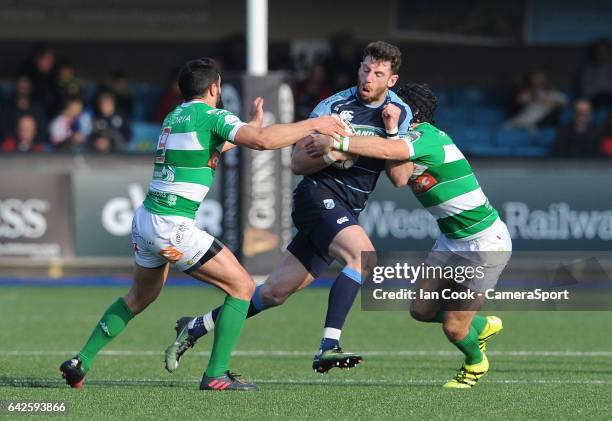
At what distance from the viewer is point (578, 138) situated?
17.4 meters

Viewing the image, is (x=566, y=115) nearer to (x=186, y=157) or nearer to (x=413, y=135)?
(x=413, y=135)

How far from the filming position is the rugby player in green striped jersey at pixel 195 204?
7.79 meters

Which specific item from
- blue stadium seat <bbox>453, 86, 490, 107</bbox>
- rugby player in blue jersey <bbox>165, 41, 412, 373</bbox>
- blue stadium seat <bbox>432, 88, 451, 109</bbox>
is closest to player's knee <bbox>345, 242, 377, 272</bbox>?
rugby player in blue jersey <bbox>165, 41, 412, 373</bbox>

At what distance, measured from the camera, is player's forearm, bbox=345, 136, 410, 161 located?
7.95 m

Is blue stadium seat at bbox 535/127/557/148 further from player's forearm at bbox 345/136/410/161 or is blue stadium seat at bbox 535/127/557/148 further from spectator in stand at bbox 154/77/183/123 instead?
player's forearm at bbox 345/136/410/161

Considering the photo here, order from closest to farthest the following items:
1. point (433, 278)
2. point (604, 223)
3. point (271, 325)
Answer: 1. point (433, 278)
2. point (271, 325)
3. point (604, 223)

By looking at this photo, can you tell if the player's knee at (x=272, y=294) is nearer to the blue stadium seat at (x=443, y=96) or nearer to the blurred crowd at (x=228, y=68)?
the blurred crowd at (x=228, y=68)

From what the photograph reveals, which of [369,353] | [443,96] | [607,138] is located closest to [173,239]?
[369,353]

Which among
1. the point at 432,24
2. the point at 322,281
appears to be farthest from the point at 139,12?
the point at 322,281

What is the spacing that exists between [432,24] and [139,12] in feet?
15.3

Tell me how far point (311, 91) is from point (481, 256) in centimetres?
1001

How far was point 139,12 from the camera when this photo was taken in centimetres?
2109

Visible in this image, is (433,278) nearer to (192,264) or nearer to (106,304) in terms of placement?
(192,264)

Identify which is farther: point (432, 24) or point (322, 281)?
point (432, 24)
